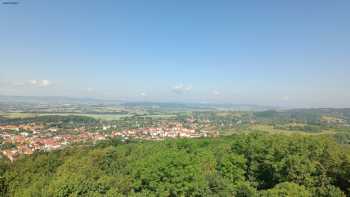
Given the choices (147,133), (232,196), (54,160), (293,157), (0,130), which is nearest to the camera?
(232,196)

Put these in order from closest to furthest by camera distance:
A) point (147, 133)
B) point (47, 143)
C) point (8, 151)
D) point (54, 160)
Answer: point (54, 160) → point (8, 151) → point (47, 143) → point (147, 133)

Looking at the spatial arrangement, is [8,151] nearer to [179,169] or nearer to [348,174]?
[179,169]

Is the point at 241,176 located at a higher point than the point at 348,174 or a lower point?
lower

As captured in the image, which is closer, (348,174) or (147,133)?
(348,174)

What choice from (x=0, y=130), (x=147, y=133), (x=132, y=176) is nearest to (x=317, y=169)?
(x=132, y=176)

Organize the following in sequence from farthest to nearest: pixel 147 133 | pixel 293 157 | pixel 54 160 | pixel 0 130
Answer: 1. pixel 147 133
2. pixel 0 130
3. pixel 54 160
4. pixel 293 157

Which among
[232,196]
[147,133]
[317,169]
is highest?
[317,169]

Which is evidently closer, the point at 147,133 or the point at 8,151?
the point at 8,151

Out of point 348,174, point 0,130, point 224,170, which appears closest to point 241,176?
point 224,170

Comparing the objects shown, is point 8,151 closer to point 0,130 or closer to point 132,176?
point 0,130
